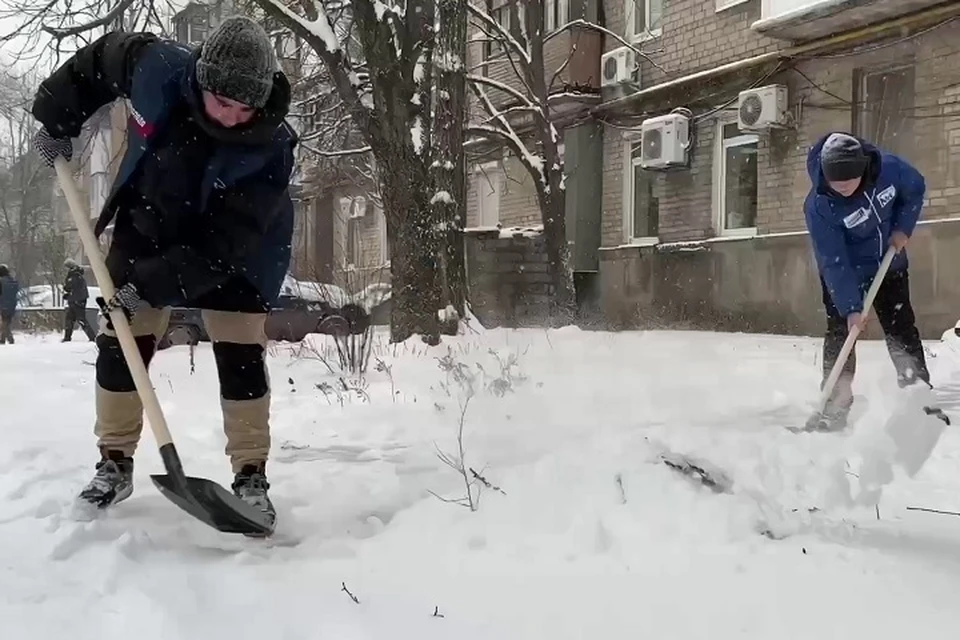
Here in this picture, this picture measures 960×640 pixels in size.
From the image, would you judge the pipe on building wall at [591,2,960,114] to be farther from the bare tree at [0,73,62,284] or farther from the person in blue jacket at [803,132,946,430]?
the bare tree at [0,73,62,284]

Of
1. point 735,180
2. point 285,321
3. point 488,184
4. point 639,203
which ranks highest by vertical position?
point 488,184

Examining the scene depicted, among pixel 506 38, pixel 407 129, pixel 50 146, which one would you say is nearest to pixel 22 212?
pixel 506 38

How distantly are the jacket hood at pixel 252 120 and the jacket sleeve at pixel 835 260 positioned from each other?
2828mm

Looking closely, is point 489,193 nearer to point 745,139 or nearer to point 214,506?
point 745,139

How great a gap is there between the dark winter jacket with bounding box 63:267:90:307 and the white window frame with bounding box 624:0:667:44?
30.2 ft

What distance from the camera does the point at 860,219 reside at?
171 inches

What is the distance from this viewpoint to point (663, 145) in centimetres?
1247

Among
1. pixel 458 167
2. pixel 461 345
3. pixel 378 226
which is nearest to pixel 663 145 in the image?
pixel 458 167

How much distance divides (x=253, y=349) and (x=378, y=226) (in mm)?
18795

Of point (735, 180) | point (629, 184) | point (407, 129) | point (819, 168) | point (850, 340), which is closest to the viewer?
point (850, 340)

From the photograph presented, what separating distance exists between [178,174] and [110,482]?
37.2 inches

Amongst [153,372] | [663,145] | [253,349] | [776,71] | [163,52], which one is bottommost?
[153,372]

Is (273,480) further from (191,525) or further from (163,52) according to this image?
(163,52)

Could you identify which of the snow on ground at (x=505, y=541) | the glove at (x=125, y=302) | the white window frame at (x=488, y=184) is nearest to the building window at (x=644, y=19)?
the white window frame at (x=488, y=184)
